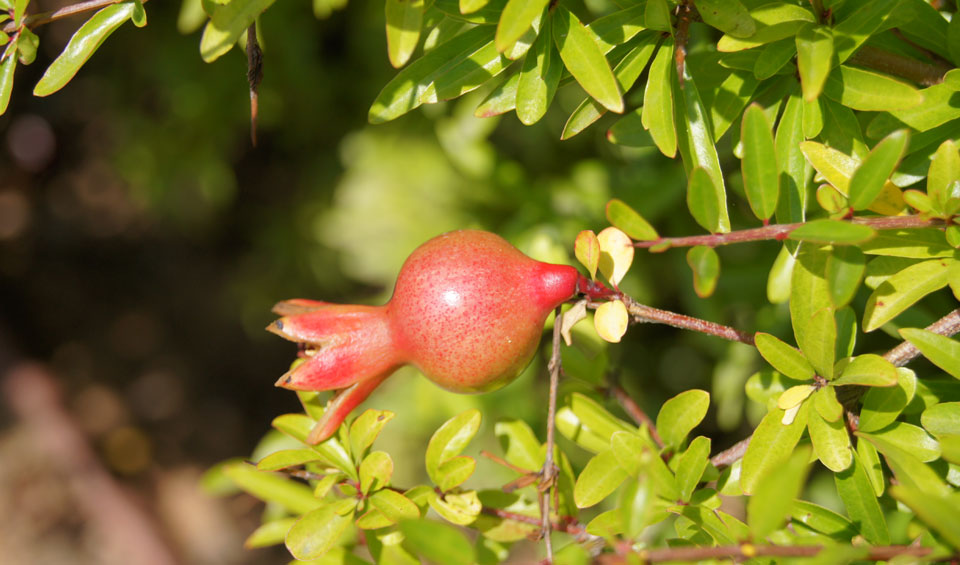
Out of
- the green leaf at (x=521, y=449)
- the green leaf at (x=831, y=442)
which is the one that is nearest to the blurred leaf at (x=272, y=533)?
the green leaf at (x=521, y=449)

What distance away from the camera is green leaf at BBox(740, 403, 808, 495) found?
2.40 ft

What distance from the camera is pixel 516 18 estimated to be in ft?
2.09

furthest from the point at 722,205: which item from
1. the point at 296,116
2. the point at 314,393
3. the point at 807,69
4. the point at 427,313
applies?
the point at 296,116

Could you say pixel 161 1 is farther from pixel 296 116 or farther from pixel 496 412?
pixel 496 412

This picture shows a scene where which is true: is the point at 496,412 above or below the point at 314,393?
below

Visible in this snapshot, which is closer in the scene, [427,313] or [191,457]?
[427,313]

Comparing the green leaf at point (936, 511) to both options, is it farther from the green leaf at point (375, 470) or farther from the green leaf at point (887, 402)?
the green leaf at point (375, 470)

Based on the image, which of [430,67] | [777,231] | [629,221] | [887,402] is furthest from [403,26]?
[887,402]

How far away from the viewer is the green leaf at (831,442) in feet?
2.30

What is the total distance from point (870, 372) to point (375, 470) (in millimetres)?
522

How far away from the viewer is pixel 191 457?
10.1 ft

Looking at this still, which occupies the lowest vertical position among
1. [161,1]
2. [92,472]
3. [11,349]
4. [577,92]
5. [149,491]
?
[149,491]

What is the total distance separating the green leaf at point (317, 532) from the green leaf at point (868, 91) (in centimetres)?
69

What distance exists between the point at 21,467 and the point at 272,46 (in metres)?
2.42
